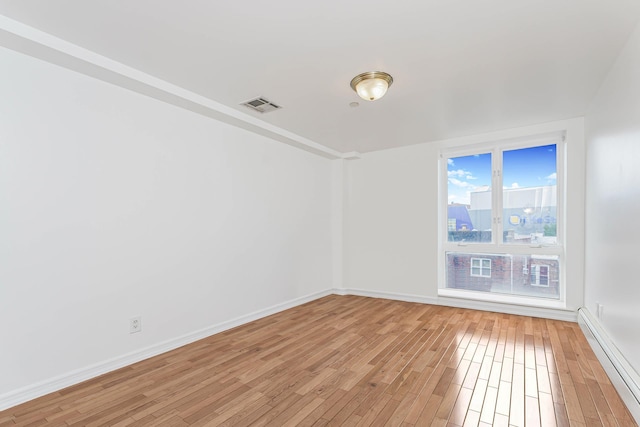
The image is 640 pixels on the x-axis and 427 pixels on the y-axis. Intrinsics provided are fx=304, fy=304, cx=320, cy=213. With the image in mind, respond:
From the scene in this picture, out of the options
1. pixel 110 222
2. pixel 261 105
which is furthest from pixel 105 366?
pixel 261 105

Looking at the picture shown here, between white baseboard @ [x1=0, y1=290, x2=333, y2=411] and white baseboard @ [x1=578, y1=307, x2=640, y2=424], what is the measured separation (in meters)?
3.43

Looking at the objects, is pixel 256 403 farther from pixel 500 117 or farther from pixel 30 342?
pixel 500 117

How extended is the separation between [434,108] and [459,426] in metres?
2.97

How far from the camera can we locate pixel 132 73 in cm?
253

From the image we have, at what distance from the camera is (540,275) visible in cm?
421

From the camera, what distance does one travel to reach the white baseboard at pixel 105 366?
6.79ft

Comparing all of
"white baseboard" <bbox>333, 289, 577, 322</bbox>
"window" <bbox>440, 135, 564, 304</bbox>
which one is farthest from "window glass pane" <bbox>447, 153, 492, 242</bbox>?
"white baseboard" <bbox>333, 289, 577, 322</bbox>

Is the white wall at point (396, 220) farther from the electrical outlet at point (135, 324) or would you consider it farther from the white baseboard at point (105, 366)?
the electrical outlet at point (135, 324)

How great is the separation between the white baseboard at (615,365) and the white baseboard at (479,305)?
545 millimetres

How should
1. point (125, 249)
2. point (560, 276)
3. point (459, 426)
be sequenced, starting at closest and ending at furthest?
point (459, 426) < point (125, 249) < point (560, 276)

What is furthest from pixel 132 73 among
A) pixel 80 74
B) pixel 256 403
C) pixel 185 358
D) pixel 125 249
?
pixel 256 403

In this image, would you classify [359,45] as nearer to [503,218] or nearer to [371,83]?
[371,83]

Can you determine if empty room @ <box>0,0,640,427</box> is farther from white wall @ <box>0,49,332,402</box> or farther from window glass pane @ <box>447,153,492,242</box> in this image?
window glass pane @ <box>447,153,492,242</box>

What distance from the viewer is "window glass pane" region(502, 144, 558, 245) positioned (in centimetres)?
413
